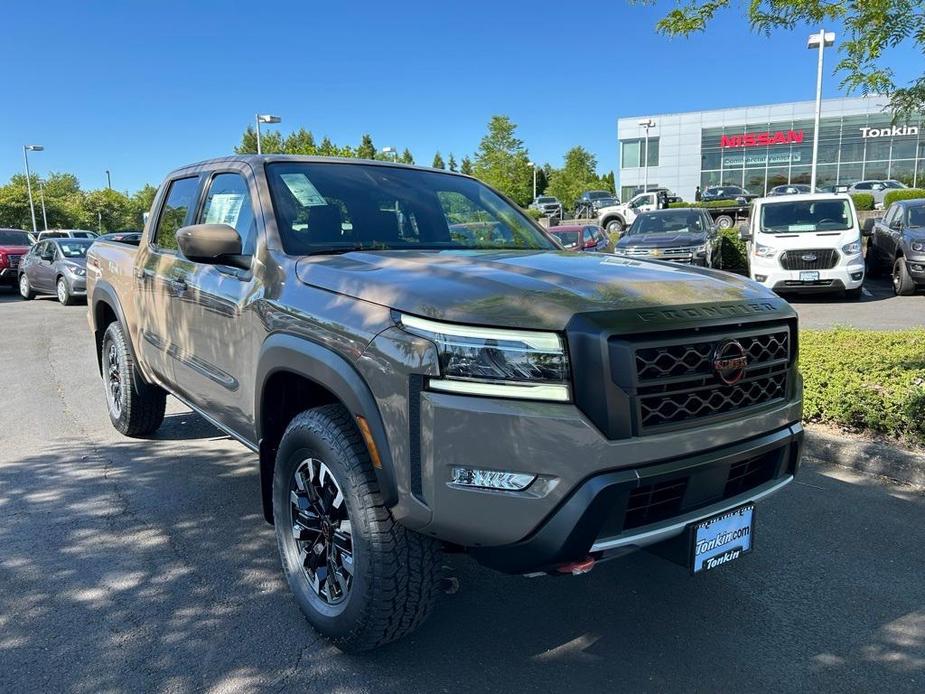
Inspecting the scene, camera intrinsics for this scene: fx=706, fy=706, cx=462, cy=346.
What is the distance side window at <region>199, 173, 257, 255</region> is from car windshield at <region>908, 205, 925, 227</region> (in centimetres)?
1286

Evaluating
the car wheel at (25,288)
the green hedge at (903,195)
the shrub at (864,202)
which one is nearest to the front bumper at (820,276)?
→ the car wheel at (25,288)

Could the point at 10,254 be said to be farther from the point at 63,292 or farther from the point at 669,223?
the point at 669,223

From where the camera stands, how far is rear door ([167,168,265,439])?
3.26 m

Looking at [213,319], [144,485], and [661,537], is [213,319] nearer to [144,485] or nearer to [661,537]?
[144,485]

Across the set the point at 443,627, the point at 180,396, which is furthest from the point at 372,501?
the point at 180,396

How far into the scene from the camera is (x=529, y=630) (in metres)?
2.93

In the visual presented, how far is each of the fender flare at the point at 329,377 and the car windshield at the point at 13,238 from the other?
19354mm

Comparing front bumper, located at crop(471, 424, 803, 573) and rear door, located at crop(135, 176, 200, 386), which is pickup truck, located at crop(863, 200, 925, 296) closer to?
Answer: front bumper, located at crop(471, 424, 803, 573)

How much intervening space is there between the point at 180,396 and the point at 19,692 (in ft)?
6.67

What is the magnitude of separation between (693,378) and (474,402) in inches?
29.6

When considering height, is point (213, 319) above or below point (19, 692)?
above

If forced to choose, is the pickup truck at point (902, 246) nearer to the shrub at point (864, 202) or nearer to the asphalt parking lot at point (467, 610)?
the asphalt parking lot at point (467, 610)

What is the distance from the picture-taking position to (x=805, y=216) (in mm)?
12859

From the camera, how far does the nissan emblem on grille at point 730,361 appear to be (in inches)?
94.2
